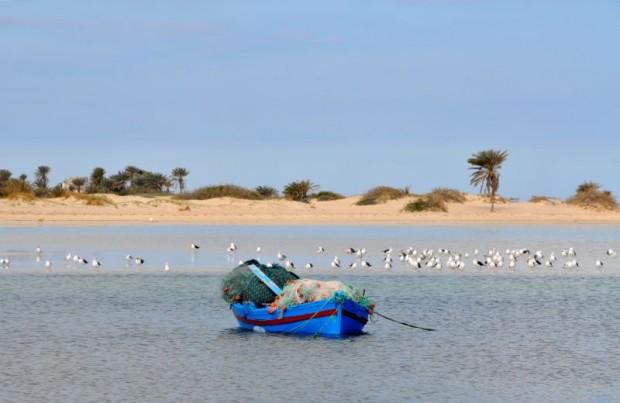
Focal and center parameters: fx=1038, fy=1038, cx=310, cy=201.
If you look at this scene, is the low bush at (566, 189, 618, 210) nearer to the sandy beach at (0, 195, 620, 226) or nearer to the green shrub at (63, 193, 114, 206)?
the sandy beach at (0, 195, 620, 226)

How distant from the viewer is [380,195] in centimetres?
8400

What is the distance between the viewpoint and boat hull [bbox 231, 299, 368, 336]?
21.0 metres

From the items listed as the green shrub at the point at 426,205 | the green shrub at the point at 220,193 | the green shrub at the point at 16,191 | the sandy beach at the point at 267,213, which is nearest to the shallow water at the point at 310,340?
the sandy beach at the point at 267,213

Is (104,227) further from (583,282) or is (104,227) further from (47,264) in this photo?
(583,282)

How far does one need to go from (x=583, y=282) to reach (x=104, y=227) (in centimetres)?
3713

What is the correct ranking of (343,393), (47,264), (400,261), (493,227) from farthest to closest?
(493,227), (400,261), (47,264), (343,393)

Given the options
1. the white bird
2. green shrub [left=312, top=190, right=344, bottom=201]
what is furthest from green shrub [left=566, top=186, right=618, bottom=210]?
the white bird

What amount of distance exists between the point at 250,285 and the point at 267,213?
51.8 m

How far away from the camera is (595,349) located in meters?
20.0

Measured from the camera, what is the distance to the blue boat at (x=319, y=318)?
2102 cm

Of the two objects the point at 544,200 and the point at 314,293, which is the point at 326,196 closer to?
the point at 544,200

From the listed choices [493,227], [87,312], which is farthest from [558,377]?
[493,227]

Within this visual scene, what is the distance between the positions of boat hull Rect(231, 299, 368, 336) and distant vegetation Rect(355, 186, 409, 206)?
6037 centimetres

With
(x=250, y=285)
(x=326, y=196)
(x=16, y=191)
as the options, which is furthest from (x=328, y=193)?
(x=250, y=285)
